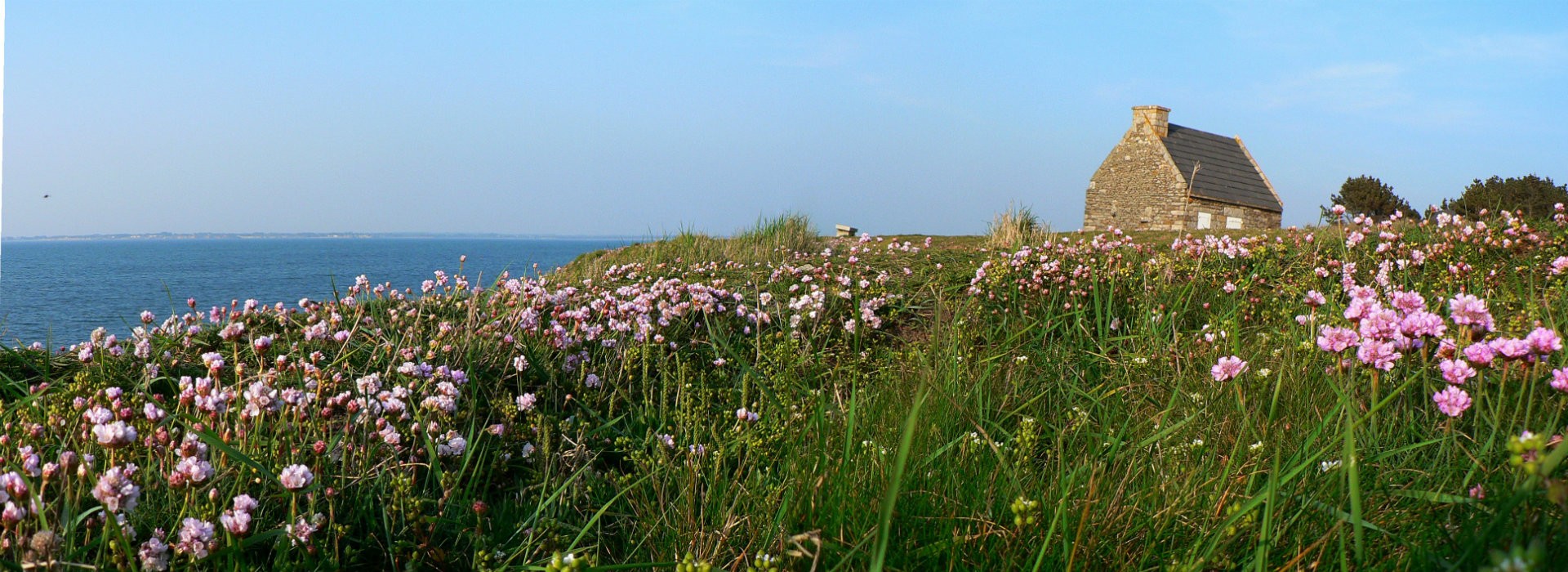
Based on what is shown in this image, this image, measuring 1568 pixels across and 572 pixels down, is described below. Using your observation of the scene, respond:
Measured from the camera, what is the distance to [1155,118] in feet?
96.3

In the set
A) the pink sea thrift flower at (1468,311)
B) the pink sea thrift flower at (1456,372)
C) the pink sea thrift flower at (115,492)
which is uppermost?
the pink sea thrift flower at (1468,311)

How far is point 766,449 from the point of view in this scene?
3.22m

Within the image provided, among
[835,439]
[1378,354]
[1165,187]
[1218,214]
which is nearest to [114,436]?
[835,439]

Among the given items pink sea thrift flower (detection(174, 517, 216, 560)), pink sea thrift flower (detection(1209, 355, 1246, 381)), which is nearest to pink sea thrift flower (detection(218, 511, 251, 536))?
pink sea thrift flower (detection(174, 517, 216, 560))

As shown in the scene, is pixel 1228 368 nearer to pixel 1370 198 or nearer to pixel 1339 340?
pixel 1339 340

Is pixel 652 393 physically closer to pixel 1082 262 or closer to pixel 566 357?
pixel 566 357

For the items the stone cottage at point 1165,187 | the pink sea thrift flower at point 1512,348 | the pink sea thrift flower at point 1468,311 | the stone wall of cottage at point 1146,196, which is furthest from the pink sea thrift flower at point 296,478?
the stone wall of cottage at point 1146,196

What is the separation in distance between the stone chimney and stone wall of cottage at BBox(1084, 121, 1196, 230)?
12cm

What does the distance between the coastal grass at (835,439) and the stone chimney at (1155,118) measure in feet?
81.8

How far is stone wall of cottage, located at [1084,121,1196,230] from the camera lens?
28.3m

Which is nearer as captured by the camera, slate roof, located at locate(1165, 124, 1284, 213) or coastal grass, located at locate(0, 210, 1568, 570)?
coastal grass, located at locate(0, 210, 1568, 570)

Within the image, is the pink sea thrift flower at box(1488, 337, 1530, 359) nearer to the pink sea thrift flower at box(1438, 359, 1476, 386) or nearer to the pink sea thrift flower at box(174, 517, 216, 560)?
the pink sea thrift flower at box(1438, 359, 1476, 386)

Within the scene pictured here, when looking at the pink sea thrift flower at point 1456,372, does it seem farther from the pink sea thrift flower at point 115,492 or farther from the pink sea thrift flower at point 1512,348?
the pink sea thrift flower at point 115,492

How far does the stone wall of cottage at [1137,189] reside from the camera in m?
28.3
